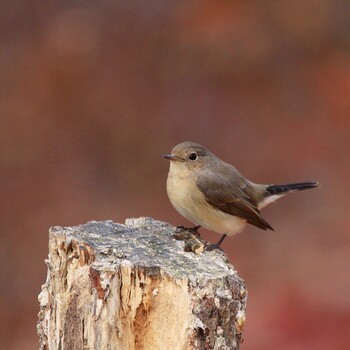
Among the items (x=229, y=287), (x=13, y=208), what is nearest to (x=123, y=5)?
(x=13, y=208)

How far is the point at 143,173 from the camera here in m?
20.1

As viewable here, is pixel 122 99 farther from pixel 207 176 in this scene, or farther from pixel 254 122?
pixel 207 176

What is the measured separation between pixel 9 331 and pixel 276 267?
4414 millimetres

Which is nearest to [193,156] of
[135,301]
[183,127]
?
[135,301]

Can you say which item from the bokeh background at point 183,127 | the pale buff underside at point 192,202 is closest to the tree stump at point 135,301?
the pale buff underside at point 192,202

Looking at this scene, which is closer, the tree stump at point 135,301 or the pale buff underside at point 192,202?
the tree stump at point 135,301

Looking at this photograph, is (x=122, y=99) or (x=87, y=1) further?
(x=87, y=1)

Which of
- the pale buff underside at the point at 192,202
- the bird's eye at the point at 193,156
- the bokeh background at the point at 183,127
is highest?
the bokeh background at the point at 183,127

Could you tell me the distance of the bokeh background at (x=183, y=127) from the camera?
17359 mm

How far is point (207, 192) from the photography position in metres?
9.62

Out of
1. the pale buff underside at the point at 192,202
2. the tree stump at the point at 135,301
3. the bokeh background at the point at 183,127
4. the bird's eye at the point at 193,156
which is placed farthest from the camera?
the bokeh background at the point at 183,127

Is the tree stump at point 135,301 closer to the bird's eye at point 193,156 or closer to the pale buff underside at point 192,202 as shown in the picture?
the pale buff underside at point 192,202

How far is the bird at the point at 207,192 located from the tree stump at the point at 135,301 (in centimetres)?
298

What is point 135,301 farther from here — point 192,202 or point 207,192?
point 207,192
